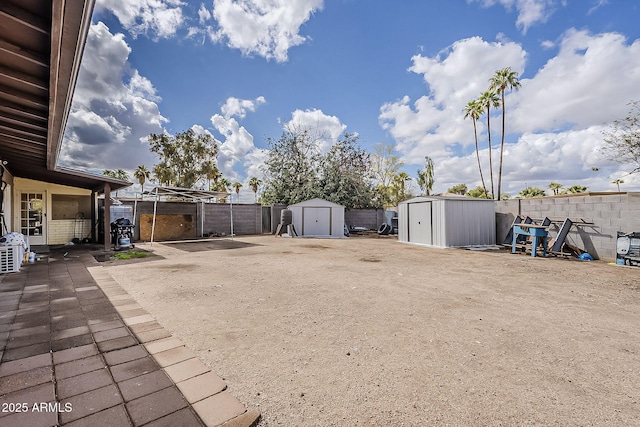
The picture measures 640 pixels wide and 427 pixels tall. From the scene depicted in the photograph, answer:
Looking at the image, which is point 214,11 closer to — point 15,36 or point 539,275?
point 15,36

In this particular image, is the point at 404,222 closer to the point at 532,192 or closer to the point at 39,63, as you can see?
the point at 39,63

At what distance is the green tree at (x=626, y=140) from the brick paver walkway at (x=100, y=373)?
12.3 m

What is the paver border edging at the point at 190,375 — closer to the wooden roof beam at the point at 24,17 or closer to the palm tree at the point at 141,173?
the wooden roof beam at the point at 24,17

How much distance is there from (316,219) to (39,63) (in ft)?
42.1

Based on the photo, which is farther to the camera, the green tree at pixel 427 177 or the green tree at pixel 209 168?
the green tree at pixel 427 177

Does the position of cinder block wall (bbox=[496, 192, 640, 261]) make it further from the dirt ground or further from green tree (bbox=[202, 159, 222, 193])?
green tree (bbox=[202, 159, 222, 193])

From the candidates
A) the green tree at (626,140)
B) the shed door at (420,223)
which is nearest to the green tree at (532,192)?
the green tree at (626,140)

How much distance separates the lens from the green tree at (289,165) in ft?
63.1

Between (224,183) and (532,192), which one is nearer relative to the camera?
(532,192)

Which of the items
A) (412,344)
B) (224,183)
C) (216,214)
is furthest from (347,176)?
(224,183)

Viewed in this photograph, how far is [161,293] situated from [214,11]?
7629 millimetres

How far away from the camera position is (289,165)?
1973 cm

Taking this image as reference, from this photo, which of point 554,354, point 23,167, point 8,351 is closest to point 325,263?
point 554,354

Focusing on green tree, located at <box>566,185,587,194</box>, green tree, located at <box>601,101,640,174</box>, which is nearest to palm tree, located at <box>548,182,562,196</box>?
green tree, located at <box>566,185,587,194</box>
